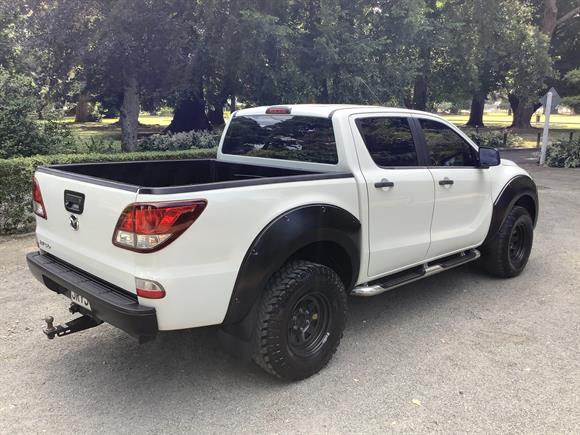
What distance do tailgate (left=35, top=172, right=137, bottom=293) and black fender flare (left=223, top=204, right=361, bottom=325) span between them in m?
0.63

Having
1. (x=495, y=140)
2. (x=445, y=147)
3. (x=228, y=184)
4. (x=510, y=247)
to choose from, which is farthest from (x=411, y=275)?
(x=495, y=140)

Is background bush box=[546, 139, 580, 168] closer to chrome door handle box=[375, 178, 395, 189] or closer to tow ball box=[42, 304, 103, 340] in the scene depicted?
chrome door handle box=[375, 178, 395, 189]

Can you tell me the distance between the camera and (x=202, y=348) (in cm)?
385

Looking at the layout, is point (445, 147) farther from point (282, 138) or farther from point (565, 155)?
point (565, 155)

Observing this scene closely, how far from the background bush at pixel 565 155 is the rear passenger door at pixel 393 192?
574 inches

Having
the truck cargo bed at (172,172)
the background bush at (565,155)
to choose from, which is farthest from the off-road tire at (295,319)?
the background bush at (565,155)

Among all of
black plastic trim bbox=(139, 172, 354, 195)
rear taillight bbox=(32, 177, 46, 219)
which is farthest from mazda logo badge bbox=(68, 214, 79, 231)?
black plastic trim bbox=(139, 172, 354, 195)

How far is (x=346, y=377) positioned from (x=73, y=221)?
2056 mm

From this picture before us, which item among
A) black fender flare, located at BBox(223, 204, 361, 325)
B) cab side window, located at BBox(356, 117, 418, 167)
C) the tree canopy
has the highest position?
the tree canopy

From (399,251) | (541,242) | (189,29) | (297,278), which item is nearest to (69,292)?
(297,278)

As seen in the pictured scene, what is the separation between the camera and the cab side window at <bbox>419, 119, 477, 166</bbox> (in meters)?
4.44

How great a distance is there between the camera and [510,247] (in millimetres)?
5422

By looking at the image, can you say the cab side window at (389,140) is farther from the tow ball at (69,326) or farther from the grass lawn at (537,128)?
the grass lawn at (537,128)

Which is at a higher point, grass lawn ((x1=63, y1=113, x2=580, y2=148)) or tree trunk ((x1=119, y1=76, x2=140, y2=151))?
tree trunk ((x1=119, y1=76, x2=140, y2=151))
